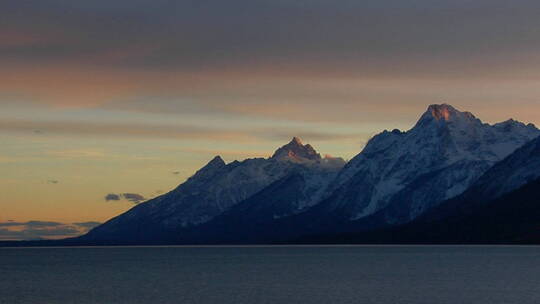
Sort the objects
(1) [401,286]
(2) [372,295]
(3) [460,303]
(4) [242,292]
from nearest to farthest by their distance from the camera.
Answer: (3) [460,303] → (2) [372,295] → (4) [242,292] → (1) [401,286]

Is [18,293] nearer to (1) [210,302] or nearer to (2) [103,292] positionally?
(2) [103,292]

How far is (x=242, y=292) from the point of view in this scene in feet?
580

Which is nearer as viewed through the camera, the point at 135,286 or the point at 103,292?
the point at 103,292

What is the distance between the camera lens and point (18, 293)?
18025 cm

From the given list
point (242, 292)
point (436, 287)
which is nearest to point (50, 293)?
point (242, 292)

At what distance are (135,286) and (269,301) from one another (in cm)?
5132

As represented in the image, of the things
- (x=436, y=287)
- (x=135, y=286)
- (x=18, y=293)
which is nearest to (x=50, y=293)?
(x=18, y=293)

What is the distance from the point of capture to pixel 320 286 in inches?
7569

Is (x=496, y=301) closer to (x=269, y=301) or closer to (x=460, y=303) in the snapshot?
(x=460, y=303)

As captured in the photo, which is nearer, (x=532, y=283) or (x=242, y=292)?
(x=242, y=292)

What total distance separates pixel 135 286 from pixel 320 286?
39037 mm

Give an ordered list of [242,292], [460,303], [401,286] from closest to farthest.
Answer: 1. [460,303]
2. [242,292]
3. [401,286]

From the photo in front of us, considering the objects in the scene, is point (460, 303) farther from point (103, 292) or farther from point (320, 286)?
point (103, 292)

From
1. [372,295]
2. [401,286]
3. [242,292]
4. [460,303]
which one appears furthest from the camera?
[401,286]
